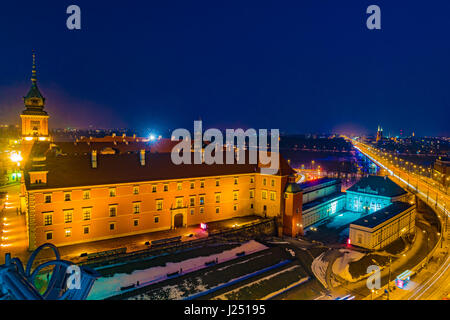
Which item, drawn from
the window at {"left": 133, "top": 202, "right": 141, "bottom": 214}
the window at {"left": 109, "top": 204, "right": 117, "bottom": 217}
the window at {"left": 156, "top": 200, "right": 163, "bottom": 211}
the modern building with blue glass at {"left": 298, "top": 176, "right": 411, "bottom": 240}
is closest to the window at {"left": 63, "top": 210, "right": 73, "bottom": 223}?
the window at {"left": 109, "top": 204, "right": 117, "bottom": 217}

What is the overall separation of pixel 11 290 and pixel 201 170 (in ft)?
142

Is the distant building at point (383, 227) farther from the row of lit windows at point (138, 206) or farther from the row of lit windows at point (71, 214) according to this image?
the row of lit windows at point (71, 214)

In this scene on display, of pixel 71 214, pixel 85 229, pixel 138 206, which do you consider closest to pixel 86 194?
pixel 71 214

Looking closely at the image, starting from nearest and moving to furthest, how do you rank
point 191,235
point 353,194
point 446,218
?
1. point 191,235
2. point 446,218
3. point 353,194

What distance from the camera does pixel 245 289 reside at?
2825 centimetres

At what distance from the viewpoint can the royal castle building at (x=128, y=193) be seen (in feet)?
119

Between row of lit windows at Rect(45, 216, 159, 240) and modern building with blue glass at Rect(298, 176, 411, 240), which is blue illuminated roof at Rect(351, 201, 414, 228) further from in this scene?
row of lit windows at Rect(45, 216, 159, 240)

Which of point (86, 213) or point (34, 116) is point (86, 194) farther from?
point (34, 116)

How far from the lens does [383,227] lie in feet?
160

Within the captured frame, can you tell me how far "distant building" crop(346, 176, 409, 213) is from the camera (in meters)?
64.4

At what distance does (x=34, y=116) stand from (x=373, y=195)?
2778 inches

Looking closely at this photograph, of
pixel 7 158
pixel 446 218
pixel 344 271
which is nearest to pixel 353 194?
pixel 446 218

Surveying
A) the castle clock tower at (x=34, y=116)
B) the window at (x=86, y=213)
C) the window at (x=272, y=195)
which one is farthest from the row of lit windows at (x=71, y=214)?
the castle clock tower at (x=34, y=116)
